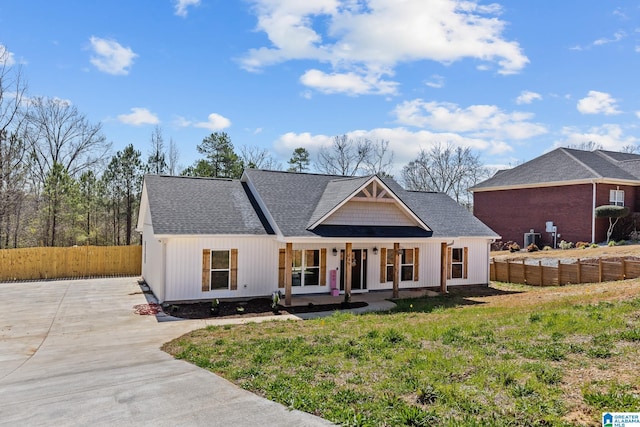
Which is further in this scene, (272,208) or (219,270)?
(272,208)

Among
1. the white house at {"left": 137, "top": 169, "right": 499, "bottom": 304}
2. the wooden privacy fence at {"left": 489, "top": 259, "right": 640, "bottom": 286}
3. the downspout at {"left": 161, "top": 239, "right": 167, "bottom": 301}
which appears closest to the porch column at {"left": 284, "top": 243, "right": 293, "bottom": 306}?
the white house at {"left": 137, "top": 169, "right": 499, "bottom": 304}

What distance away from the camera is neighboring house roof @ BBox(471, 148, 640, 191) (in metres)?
29.6

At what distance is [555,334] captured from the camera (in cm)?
820

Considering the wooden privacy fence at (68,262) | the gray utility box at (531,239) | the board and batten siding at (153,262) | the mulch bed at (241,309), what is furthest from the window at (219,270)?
the gray utility box at (531,239)

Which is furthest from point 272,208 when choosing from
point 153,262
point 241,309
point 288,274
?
point 153,262

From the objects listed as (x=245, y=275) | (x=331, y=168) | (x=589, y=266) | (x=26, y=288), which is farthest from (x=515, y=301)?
(x=331, y=168)

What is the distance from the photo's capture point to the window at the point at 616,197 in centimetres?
2905

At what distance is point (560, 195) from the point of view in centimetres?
3044

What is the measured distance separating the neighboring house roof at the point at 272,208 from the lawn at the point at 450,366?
5.81m

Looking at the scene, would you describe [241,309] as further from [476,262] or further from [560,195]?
→ [560,195]

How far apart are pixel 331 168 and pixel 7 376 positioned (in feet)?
147

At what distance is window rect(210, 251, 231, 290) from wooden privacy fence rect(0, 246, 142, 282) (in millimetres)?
10721

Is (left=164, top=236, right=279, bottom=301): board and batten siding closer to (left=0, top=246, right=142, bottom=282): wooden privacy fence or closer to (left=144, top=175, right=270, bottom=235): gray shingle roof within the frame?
(left=144, top=175, right=270, bottom=235): gray shingle roof

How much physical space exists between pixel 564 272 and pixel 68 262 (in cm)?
2614
